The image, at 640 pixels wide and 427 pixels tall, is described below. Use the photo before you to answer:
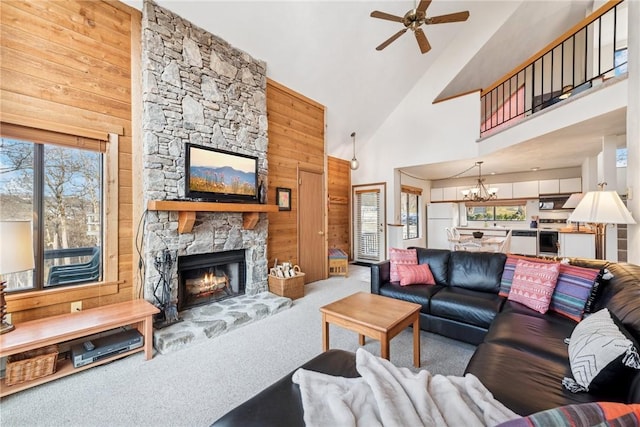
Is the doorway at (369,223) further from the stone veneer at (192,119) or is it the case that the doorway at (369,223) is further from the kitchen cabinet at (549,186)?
the kitchen cabinet at (549,186)

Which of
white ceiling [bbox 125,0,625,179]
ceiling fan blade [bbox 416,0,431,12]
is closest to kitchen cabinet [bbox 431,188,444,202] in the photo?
white ceiling [bbox 125,0,625,179]

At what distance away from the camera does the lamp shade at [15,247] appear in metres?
1.76

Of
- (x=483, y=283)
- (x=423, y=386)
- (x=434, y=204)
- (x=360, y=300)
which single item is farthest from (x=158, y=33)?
(x=434, y=204)

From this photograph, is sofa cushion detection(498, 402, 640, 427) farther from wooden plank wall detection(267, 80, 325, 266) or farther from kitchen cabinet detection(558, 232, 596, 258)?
kitchen cabinet detection(558, 232, 596, 258)

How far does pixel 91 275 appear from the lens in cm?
255

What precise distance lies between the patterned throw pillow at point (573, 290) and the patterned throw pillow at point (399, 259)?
1342 mm

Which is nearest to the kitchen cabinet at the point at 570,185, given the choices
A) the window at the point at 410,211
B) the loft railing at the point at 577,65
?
the loft railing at the point at 577,65

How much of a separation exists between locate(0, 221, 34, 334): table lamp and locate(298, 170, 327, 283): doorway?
Result: 3302mm

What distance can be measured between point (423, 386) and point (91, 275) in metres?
3.04

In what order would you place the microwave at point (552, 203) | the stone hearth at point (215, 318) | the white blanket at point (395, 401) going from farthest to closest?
the microwave at point (552, 203) → the stone hearth at point (215, 318) → the white blanket at point (395, 401)

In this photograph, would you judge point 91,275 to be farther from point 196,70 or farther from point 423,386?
point 423,386

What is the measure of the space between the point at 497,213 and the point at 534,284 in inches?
216

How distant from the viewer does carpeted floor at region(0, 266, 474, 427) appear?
167cm

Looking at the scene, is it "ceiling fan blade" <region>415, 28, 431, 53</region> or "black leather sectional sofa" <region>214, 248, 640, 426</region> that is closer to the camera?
"black leather sectional sofa" <region>214, 248, 640, 426</region>
